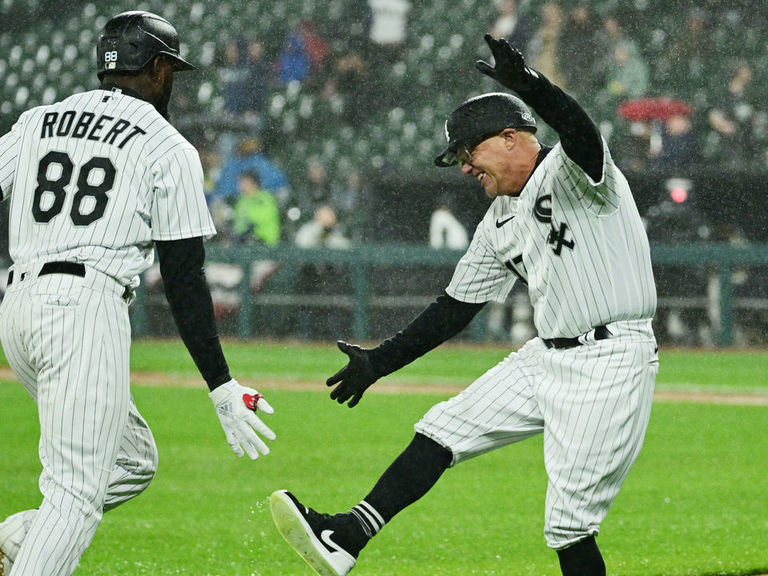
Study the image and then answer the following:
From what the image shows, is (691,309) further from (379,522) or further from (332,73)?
(379,522)

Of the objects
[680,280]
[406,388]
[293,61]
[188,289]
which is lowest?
[406,388]

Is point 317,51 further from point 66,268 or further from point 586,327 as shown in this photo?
point 66,268

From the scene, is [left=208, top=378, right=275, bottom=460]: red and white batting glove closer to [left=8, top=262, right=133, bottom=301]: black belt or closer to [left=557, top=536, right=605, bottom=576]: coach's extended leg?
[left=8, top=262, right=133, bottom=301]: black belt

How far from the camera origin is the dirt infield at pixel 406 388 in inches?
388

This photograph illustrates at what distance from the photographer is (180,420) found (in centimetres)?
870

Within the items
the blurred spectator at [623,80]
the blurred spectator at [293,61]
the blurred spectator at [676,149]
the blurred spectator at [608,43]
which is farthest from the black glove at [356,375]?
the blurred spectator at [293,61]

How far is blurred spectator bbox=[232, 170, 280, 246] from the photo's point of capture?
43.2 ft

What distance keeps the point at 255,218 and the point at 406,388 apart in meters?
3.43

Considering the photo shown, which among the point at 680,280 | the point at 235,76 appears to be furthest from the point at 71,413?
the point at 235,76

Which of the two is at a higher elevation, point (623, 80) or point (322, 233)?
point (623, 80)

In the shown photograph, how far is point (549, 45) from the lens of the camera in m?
14.4

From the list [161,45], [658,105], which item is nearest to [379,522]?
[161,45]

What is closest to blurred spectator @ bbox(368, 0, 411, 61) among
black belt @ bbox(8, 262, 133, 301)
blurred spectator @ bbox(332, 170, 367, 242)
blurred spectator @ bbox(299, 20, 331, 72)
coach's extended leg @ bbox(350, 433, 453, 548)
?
blurred spectator @ bbox(299, 20, 331, 72)

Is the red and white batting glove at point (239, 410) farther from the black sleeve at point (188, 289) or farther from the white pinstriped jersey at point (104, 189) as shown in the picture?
the white pinstriped jersey at point (104, 189)
